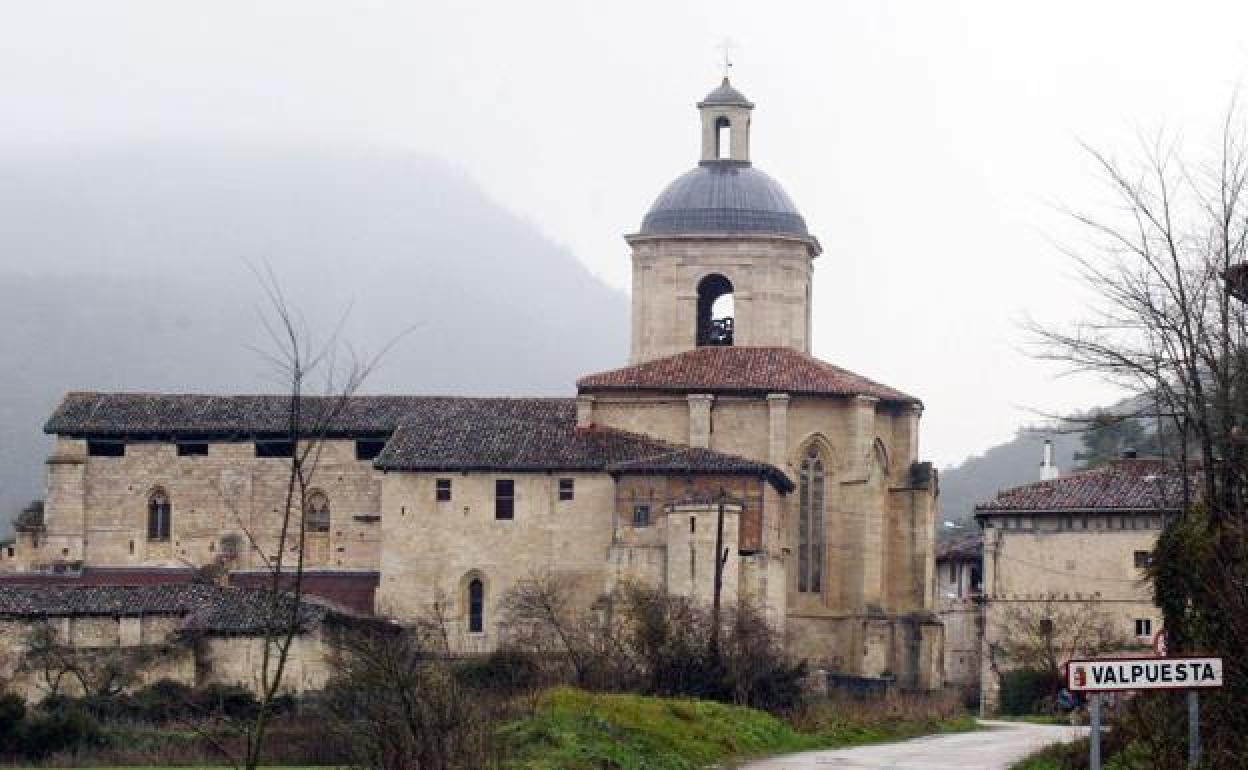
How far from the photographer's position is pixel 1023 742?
40219 millimetres

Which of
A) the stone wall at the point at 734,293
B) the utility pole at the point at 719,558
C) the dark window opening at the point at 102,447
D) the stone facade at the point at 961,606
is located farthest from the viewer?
the stone facade at the point at 961,606

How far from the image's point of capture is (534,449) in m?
69.2

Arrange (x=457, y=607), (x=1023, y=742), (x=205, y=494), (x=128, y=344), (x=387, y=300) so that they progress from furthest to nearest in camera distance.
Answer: (x=387, y=300), (x=128, y=344), (x=205, y=494), (x=457, y=607), (x=1023, y=742)

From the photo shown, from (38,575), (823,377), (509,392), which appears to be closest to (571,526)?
(823,377)

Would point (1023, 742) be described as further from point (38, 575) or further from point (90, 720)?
point (38, 575)

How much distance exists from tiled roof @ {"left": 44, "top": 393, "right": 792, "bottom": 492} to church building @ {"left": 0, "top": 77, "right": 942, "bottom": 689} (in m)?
0.08

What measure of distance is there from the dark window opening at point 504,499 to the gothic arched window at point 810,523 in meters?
7.41

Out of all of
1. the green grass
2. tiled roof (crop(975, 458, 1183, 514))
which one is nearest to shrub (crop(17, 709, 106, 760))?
the green grass

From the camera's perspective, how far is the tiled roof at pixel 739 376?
70688 millimetres

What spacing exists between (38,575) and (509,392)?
116 metres

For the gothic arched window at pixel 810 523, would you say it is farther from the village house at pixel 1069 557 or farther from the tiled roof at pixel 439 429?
the village house at pixel 1069 557

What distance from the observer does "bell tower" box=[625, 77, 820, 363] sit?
245 ft

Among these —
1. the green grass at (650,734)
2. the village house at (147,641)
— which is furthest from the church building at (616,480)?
the green grass at (650,734)

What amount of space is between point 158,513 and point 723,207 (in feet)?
55.7
